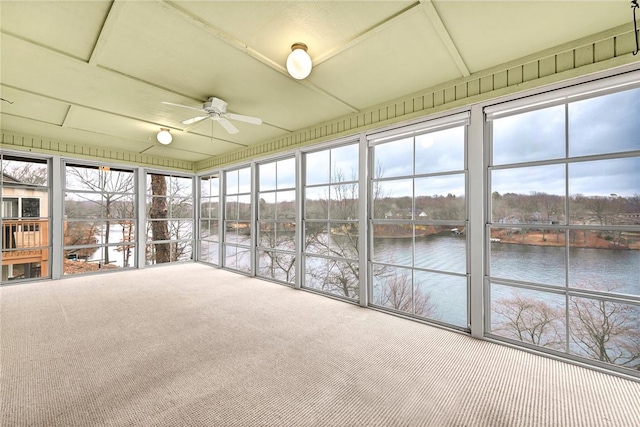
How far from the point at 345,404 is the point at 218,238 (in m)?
5.99

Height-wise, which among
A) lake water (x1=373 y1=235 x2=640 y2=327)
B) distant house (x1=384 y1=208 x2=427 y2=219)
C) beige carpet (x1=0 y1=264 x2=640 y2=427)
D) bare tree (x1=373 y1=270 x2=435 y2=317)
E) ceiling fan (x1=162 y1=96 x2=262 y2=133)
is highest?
ceiling fan (x1=162 y1=96 x2=262 y2=133)

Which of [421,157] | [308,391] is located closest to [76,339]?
[308,391]

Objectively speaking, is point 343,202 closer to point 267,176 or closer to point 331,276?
point 331,276

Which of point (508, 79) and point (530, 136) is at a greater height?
point (508, 79)

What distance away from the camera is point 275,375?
89.4 inches

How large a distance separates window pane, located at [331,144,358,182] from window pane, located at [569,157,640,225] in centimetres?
275

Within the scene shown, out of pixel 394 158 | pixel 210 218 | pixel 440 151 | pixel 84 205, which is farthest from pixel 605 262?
pixel 84 205

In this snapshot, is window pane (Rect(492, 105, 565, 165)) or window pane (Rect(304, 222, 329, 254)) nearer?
Result: window pane (Rect(492, 105, 565, 165))

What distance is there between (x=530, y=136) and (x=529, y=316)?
77.9 inches

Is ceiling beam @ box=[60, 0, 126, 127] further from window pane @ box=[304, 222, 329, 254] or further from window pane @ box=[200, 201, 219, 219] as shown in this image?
window pane @ box=[200, 201, 219, 219]

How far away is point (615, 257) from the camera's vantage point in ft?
8.02

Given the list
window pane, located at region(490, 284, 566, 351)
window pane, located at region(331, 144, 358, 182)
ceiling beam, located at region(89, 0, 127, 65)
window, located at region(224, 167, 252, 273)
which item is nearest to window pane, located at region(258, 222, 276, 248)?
window, located at region(224, 167, 252, 273)

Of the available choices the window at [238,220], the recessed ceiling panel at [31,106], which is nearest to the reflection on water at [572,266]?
the window at [238,220]

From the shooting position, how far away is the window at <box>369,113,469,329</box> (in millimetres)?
3312
